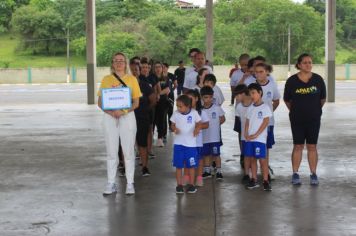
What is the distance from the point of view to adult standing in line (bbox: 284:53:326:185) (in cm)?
736

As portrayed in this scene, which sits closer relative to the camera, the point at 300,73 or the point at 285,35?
→ the point at 300,73

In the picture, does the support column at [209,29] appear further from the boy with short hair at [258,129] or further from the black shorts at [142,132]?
the boy with short hair at [258,129]

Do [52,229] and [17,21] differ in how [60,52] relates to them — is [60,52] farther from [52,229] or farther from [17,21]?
[52,229]

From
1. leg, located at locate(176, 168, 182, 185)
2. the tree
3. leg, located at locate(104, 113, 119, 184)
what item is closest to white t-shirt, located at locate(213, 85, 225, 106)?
leg, located at locate(176, 168, 182, 185)

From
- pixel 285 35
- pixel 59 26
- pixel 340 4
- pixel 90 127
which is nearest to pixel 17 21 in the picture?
pixel 59 26

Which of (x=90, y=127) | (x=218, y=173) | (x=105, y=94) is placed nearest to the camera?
(x=105, y=94)

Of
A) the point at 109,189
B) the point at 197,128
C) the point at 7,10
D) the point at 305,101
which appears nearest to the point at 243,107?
the point at 305,101

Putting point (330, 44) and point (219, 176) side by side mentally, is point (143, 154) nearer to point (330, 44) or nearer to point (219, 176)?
point (219, 176)

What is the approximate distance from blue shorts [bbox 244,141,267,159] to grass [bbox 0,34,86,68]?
2299 inches

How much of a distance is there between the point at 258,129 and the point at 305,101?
70 cm

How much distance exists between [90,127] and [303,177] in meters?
7.38

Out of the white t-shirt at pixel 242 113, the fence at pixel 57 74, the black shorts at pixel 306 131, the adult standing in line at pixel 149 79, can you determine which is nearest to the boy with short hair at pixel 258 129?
the white t-shirt at pixel 242 113

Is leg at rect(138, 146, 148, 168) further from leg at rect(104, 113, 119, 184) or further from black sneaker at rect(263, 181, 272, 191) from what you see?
black sneaker at rect(263, 181, 272, 191)

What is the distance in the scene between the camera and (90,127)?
14.4 metres
